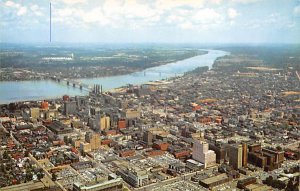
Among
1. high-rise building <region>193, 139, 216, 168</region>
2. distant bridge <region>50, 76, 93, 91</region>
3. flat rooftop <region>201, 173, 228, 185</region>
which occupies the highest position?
distant bridge <region>50, 76, 93, 91</region>

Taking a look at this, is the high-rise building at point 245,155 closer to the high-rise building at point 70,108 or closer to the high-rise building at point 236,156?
the high-rise building at point 236,156

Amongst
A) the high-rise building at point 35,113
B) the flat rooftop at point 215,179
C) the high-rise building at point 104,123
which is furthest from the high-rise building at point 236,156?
the high-rise building at point 35,113

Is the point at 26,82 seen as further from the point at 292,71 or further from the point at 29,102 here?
the point at 292,71

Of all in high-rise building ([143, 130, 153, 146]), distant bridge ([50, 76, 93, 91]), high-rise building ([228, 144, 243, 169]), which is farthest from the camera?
distant bridge ([50, 76, 93, 91])

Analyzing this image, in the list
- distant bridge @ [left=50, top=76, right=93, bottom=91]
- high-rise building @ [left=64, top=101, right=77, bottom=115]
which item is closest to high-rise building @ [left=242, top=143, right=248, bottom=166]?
high-rise building @ [left=64, top=101, right=77, bottom=115]

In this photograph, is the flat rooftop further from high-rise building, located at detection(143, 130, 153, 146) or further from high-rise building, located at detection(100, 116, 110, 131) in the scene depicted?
high-rise building, located at detection(100, 116, 110, 131)

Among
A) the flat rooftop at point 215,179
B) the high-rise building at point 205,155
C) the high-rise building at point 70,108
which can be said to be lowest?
the flat rooftop at point 215,179

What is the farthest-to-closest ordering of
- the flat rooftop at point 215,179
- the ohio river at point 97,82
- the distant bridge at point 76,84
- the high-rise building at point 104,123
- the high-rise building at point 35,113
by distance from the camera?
the distant bridge at point 76,84 → the ohio river at point 97,82 → the high-rise building at point 35,113 → the high-rise building at point 104,123 → the flat rooftop at point 215,179

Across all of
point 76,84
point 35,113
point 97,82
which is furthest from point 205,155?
point 76,84

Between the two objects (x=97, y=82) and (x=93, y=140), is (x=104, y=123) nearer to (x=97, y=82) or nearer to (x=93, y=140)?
(x=93, y=140)
